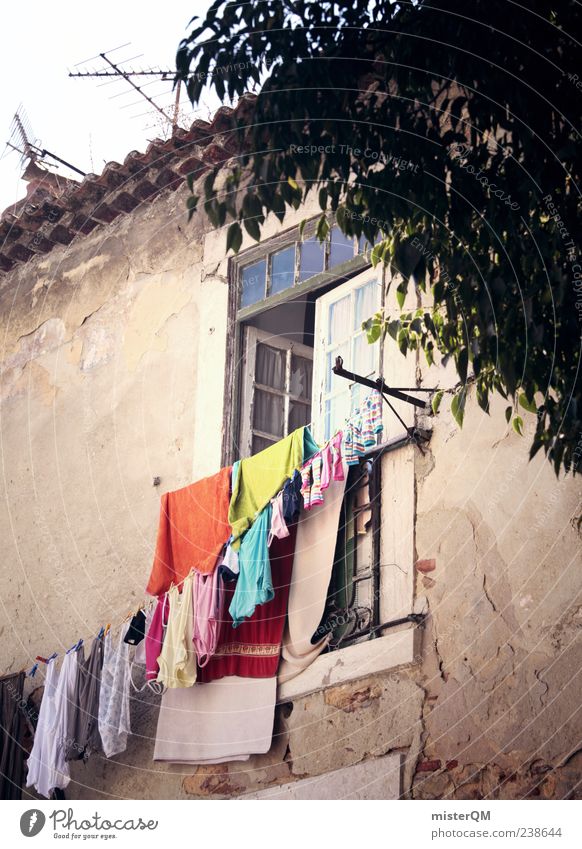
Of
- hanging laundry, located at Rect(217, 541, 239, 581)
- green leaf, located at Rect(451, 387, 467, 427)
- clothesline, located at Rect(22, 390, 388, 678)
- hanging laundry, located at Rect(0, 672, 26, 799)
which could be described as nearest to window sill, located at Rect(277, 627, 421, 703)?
hanging laundry, located at Rect(217, 541, 239, 581)

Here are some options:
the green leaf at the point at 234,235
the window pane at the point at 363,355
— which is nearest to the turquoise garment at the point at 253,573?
the window pane at the point at 363,355

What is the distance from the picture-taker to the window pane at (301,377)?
8.55 metres

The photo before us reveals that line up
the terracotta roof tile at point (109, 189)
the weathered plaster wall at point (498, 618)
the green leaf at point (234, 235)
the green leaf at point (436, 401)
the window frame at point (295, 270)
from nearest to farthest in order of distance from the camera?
the green leaf at point (234, 235)
the weathered plaster wall at point (498, 618)
the green leaf at point (436, 401)
the window frame at point (295, 270)
the terracotta roof tile at point (109, 189)

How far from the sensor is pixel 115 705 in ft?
24.7

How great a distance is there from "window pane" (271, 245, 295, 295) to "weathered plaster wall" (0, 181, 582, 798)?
0.18m

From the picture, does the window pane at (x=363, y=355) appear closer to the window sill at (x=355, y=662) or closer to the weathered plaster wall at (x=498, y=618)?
the weathered plaster wall at (x=498, y=618)

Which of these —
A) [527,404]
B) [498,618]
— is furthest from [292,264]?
[498,618]

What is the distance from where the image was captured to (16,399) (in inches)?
388

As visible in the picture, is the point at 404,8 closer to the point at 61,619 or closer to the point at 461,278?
the point at 461,278

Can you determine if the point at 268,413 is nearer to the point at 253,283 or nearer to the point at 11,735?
the point at 253,283

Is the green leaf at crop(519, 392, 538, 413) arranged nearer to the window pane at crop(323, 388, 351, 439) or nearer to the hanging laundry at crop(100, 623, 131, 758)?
the window pane at crop(323, 388, 351, 439)

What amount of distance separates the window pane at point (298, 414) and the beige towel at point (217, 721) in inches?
71.9

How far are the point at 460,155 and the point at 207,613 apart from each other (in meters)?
2.74
